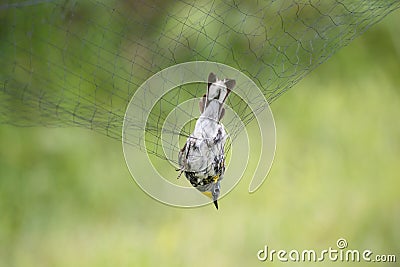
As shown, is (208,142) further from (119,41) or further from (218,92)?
(119,41)

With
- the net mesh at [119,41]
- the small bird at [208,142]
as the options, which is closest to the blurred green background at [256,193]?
the net mesh at [119,41]

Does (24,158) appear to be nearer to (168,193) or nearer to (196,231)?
(196,231)

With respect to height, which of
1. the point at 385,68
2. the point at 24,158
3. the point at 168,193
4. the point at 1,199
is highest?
the point at 385,68

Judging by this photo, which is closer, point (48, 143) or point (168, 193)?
point (168, 193)

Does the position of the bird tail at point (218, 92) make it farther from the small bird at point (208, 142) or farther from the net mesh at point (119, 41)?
the net mesh at point (119, 41)

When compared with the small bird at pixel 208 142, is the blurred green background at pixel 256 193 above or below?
above

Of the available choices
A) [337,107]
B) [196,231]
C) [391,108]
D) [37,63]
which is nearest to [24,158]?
[37,63]

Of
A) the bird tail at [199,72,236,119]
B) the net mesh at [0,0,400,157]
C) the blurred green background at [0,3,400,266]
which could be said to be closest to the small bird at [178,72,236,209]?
the bird tail at [199,72,236,119]
